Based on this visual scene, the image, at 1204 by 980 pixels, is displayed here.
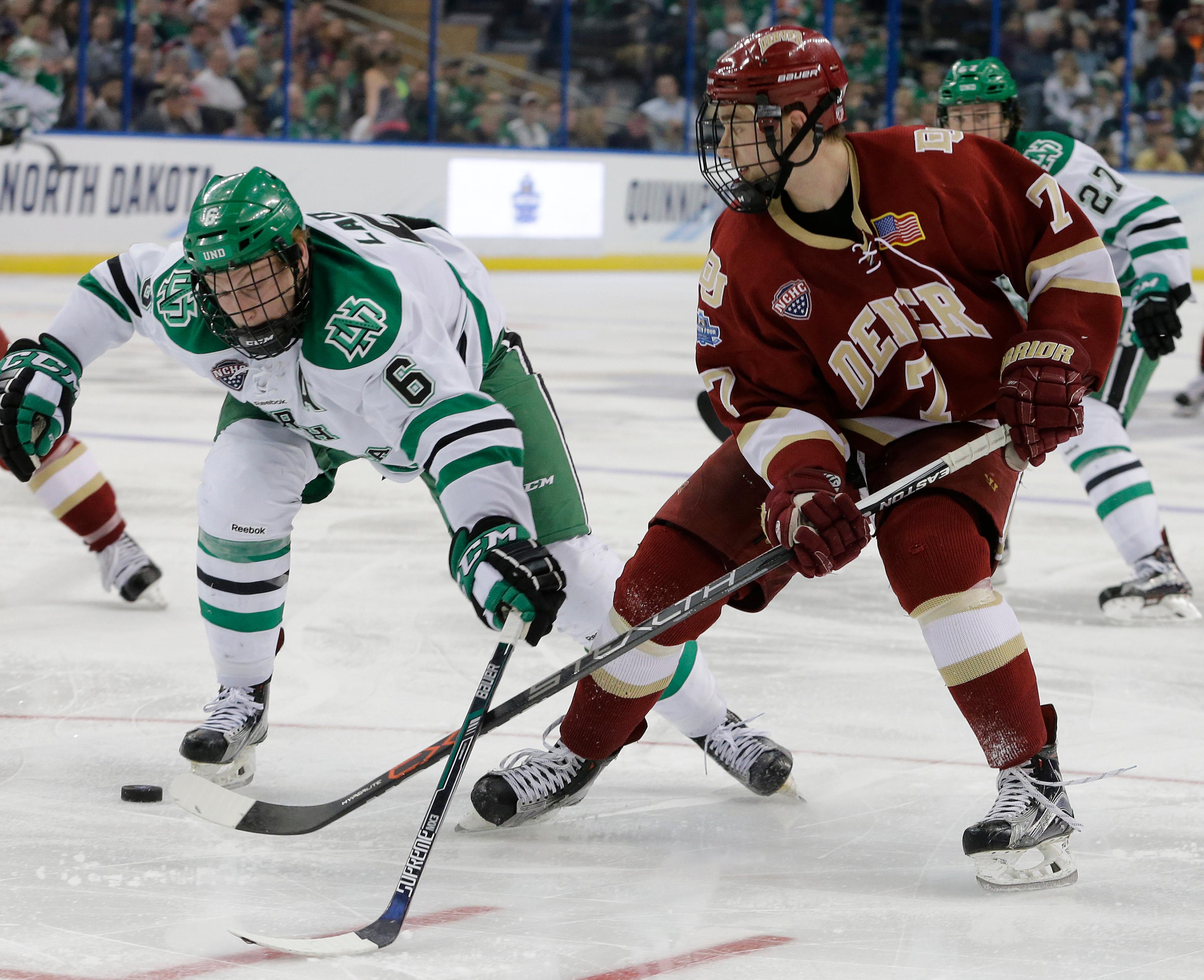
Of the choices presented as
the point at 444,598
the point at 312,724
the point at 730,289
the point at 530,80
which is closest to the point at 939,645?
the point at 730,289

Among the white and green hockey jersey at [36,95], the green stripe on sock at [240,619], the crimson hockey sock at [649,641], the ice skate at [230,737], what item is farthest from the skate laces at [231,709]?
the white and green hockey jersey at [36,95]

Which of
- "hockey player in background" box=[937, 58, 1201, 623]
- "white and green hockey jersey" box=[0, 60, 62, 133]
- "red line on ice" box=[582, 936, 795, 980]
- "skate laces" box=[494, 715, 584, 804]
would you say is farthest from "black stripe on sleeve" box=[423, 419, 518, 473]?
"white and green hockey jersey" box=[0, 60, 62, 133]

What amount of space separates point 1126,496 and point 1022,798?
1.72 meters

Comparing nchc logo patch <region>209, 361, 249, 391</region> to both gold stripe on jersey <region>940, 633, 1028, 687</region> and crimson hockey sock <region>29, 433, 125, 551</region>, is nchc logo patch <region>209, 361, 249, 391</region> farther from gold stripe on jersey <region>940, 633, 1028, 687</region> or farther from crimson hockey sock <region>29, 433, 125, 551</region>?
crimson hockey sock <region>29, 433, 125, 551</region>

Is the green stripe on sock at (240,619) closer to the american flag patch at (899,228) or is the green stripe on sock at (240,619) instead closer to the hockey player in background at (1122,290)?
the american flag patch at (899,228)

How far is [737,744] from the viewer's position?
2287mm

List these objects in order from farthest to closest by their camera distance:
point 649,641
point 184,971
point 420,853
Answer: point 649,641, point 420,853, point 184,971

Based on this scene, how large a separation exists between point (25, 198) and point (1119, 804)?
349 inches

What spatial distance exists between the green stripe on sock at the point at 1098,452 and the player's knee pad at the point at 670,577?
1.70m

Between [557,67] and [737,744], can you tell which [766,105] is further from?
[557,67]

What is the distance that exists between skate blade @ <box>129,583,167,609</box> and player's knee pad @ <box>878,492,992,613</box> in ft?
6.02

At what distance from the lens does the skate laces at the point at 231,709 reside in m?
2.29

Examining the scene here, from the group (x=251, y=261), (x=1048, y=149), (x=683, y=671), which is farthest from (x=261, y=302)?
(x=1048, y=149)

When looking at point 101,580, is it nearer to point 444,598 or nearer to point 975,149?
point 444,598
